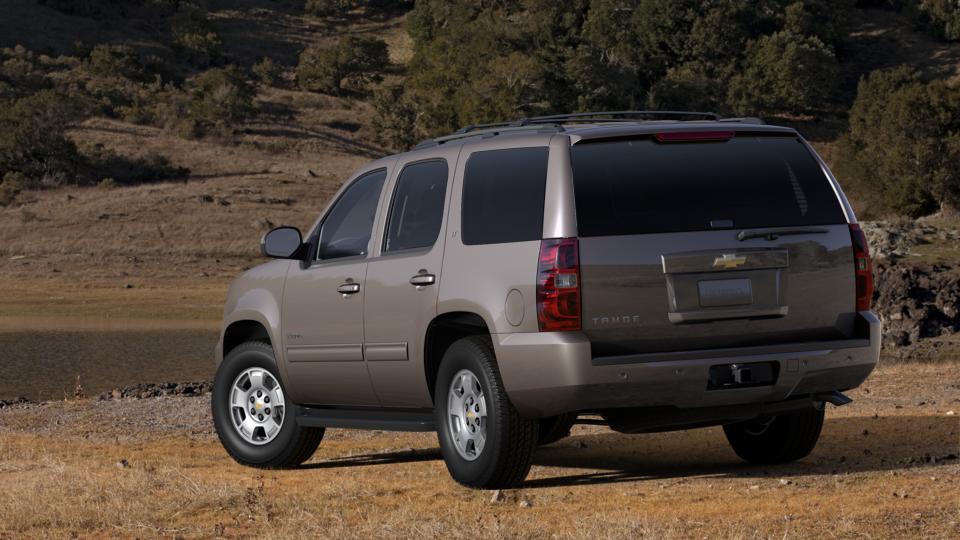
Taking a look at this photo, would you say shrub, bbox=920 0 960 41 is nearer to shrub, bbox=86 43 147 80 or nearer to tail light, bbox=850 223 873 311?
shrub, bbox=86 43 147 80

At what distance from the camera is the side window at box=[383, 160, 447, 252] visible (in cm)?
960

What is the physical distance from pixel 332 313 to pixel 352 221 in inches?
42.3

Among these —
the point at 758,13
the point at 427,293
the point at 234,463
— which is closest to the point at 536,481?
the point at 427,293

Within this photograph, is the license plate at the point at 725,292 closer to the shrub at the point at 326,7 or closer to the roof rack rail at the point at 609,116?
the roof rack rail at the point at 609,116

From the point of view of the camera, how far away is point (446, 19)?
310ft

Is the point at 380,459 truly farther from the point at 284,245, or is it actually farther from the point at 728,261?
the point at 728,261

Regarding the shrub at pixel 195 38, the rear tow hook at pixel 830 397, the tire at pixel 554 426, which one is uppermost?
the rear tow hook at pixel 830 397

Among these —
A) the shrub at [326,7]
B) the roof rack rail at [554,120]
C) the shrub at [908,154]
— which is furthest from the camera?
the shrub at [326,7]

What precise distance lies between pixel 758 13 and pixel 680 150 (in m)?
80.9

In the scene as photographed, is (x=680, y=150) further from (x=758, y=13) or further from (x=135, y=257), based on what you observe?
(x=758, y=13)

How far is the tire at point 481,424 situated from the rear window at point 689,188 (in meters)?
1.02

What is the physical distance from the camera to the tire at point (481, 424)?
8.82m

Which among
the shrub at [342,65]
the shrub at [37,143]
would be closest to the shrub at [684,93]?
the shrub at [342,65]

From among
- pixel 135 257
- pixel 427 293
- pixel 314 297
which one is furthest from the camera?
pixel 135 257
